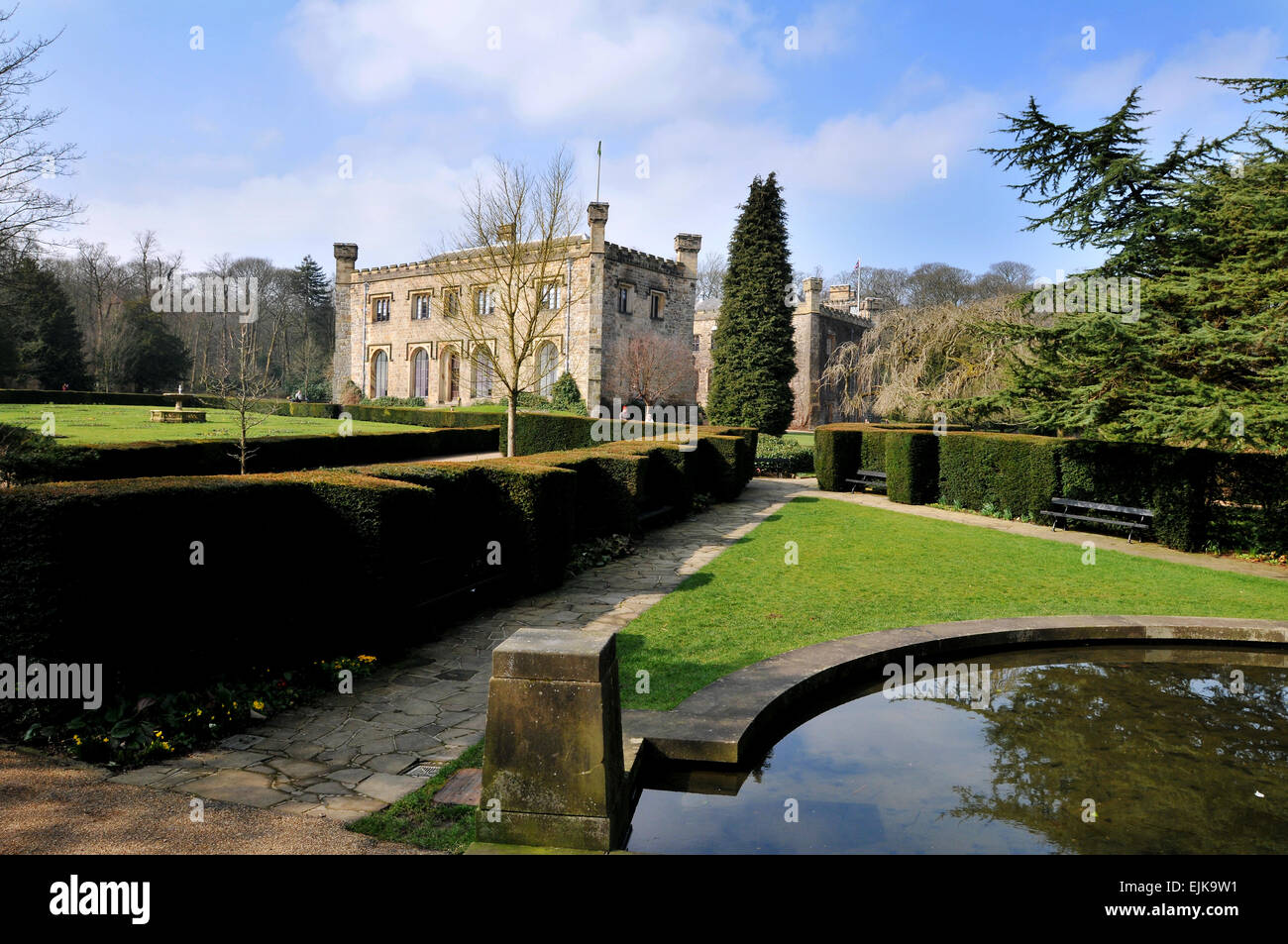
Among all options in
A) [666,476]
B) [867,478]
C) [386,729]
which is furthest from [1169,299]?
[386,729]

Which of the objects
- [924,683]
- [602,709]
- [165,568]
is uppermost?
[165,568]

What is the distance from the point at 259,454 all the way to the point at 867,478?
1469 cm

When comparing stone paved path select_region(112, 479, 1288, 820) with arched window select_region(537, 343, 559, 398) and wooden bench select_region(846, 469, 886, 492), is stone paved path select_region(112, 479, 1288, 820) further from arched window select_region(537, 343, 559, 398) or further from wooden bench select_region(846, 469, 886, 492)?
arched window select_region(537, 343, 559, 398)

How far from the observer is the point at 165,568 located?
15.9 feet

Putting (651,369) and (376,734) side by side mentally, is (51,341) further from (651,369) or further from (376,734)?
(376,734)

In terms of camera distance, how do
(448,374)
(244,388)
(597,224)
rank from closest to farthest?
(244,388) → (597,224) → (448,374)

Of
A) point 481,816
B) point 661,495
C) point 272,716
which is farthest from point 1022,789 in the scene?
point 661,495

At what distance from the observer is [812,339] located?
43.2m

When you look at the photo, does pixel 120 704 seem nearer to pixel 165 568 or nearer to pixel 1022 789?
pixel 165 568

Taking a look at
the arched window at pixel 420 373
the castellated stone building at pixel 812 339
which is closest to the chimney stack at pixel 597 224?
the castellated stone building at pixel 812 339

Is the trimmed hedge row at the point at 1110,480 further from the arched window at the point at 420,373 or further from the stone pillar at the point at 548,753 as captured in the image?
the arched window at the point at 420,373
